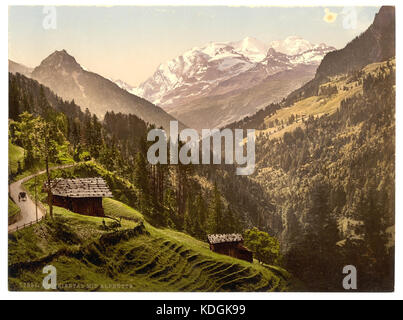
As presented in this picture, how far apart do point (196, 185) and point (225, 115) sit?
3128 mm

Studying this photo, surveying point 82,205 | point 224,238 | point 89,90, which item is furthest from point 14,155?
point 224,238

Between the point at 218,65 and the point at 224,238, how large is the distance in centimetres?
692

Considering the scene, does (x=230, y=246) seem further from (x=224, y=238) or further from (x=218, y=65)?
(x=218, y=65)

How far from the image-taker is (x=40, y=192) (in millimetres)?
13938

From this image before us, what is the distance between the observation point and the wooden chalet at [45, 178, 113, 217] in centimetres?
1384

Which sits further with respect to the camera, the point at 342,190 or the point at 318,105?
the point at 318,105

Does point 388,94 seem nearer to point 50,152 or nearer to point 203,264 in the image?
point 203,264

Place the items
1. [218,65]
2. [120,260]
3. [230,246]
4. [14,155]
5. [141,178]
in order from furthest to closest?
1. [218,65]
2. [141,178]
3. [230,246]
4. [14,155]
5. [120,260]

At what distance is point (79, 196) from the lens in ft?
45.6

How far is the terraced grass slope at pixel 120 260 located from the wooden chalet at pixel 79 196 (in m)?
0.24

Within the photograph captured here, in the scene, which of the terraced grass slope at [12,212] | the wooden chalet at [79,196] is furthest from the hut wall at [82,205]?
the terraced grass slope at [12,212]

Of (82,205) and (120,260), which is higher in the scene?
(82,205)

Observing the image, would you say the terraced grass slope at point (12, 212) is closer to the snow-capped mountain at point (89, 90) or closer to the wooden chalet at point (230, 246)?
the snow-capped mountain at point (89, 90)

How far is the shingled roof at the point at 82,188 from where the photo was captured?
13.9m
